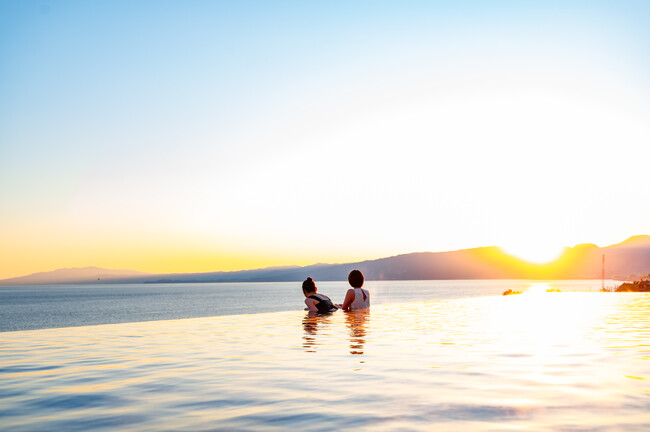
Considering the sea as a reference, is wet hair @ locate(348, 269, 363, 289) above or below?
above

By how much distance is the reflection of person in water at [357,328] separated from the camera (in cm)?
1133

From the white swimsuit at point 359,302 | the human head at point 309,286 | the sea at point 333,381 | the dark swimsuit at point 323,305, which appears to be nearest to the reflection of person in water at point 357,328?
the sea at point 333,381

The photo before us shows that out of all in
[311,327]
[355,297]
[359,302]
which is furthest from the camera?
[359,302]

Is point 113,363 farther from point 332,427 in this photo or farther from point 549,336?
point 549,336

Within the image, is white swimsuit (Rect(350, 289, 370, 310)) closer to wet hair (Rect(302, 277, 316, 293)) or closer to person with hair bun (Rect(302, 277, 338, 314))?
person with hair bun (Rect(302, 277, 338, 314))

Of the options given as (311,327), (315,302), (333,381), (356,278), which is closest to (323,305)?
(315,302)

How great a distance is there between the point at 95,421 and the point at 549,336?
10.8m

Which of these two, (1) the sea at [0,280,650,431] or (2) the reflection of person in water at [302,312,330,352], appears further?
(2) the reflection of person in water at [302,312,330,352]

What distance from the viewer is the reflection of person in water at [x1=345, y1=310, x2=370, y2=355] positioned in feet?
37.2

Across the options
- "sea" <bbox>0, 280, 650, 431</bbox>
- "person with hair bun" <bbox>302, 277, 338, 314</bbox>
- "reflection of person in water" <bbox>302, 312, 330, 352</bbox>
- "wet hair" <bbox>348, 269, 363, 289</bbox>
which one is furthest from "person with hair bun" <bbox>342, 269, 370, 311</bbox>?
"sea" <bbox>0, 280, 650, 431</bbox>

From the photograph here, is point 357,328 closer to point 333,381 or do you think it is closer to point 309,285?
point 309,285

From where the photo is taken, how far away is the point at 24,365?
1002 centimetres

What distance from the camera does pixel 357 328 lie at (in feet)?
50.7

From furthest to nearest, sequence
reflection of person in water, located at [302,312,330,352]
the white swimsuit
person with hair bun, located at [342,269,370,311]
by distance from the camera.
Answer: the white swimsuit → person with hair bun, located at [342,269,370,311] → reflection of person in water, located at [302,312,330,352]
